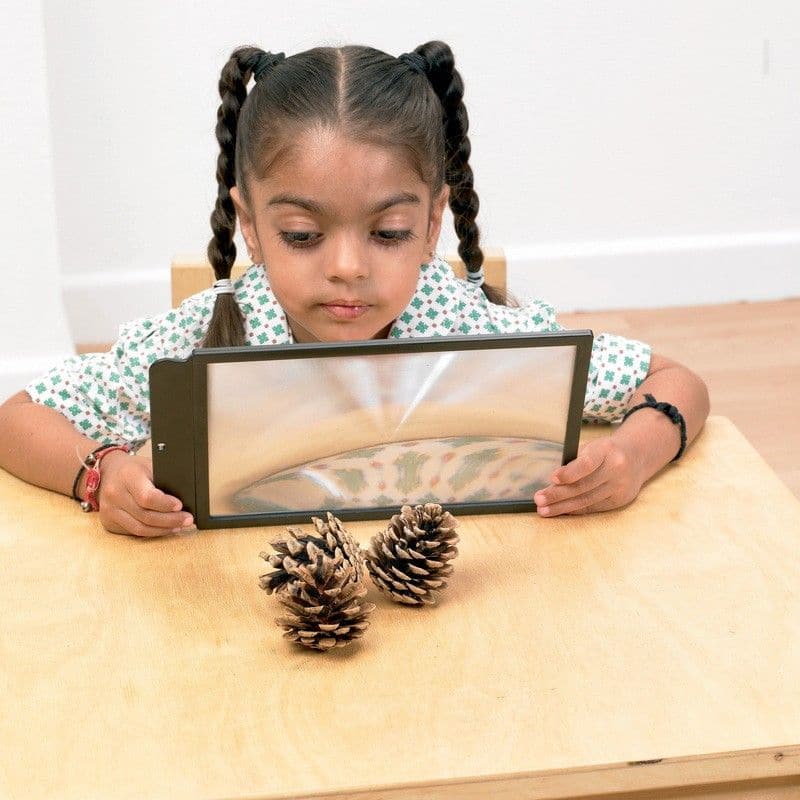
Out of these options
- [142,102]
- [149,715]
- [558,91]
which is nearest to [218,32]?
[142,102]

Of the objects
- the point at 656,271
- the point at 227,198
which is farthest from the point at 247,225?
the point at 656,271

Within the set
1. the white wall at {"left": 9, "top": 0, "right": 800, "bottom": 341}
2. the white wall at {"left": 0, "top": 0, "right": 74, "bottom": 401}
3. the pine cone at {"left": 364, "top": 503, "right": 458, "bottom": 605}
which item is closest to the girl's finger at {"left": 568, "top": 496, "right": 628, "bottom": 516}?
the pine cone at {"left": 364, "top": 503, "right": 458, "bottom": 605}

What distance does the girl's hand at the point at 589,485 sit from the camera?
0.91 meters

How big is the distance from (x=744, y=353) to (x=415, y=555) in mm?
1953

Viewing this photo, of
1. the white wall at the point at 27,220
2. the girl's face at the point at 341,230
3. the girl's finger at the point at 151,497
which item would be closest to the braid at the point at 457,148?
the girl's face at the point at 341,230

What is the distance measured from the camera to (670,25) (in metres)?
2.68

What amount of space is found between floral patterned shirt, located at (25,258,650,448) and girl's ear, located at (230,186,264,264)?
0.06 metres

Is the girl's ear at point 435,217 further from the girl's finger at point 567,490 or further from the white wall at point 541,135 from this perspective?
the white wall at point 541,135

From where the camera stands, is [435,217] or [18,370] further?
[18,370]

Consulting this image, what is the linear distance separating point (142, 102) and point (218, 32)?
0.67ft

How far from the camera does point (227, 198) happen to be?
123cm

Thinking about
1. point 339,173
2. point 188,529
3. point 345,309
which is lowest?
point 188,529

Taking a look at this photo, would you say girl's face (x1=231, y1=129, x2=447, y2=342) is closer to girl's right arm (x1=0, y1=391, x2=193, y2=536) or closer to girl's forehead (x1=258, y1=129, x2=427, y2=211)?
girl's forehead (x1=258, y1=129, x2=427, y2=211)

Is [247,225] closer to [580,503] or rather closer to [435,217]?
[435,217]
